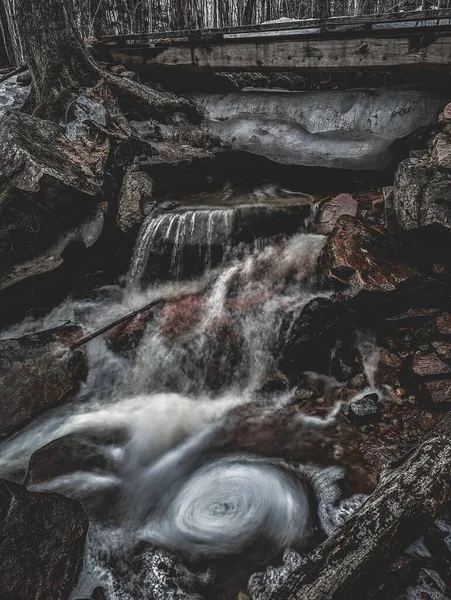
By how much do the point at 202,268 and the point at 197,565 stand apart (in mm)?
3332

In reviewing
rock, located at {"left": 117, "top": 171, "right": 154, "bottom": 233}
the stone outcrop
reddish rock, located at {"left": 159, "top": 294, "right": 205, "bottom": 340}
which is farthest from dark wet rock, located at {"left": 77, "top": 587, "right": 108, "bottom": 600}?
rock, located at {"left": 117, "top": 171, "right": 154, "bottom": 233}

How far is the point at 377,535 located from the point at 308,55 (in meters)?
6.53

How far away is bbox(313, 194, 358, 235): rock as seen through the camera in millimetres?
5184

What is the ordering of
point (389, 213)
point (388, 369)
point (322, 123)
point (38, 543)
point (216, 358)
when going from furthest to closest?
point (322, 123) → point (389, 213) → point (216, 358) → point (388, 369) → point (38, 543)

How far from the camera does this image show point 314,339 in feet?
13.8

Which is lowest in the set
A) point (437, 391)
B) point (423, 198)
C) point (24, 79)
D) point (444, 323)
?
point (437, 391)

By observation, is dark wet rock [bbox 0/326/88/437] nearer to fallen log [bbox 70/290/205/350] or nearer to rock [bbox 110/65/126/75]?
fallen log [bbox 70/290/205/350]

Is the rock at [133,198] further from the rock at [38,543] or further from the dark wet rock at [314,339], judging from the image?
the rock at [38,543]

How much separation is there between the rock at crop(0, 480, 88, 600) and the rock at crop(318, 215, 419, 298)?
3.14 m

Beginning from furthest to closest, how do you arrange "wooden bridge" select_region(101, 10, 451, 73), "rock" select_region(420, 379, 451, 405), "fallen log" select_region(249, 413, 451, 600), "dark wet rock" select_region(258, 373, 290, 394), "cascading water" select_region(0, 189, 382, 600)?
"wooden bridge" select_region(101, 10, 451, 73) < "dark wet rock" select_region(258, 373, 290, 394) < "rock" select_region(420, 379, 451, 405) < "cascading water" select_region(0, 189, 382, 600) < "fallen log" select_region(249, 413, 451, 600)

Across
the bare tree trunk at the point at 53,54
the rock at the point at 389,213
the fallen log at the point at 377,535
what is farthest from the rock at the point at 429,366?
the bare tree trunk at the point at 53,54

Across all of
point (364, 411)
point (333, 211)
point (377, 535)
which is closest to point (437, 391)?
point (364, 411)

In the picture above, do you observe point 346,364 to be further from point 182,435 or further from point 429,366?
point 182,435

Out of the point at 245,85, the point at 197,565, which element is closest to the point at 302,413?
the point at 197,565
